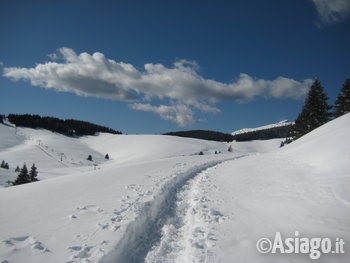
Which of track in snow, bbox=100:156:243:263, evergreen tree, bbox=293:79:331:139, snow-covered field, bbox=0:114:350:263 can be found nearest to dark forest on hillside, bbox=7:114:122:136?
evergreen tree, bbox=293:79:331:139

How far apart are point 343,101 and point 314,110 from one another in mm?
4231

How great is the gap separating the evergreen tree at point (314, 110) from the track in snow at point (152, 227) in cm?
3256

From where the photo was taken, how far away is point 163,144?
115 m

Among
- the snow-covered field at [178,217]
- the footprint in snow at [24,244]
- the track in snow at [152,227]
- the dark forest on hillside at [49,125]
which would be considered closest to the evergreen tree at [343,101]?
the snow-covered field at [178,217]

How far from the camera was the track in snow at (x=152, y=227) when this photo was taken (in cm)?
552

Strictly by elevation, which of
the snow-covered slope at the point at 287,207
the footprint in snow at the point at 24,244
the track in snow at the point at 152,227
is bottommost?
the footprint in snow at the point at 24,244

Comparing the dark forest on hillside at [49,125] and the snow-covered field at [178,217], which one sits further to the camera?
the dark forest on hillside at [49,125]

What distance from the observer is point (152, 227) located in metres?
7.22

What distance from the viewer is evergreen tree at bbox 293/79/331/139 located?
34750 mm

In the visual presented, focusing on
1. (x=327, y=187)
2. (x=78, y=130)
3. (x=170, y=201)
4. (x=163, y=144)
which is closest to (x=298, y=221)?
(x=327, y=187)

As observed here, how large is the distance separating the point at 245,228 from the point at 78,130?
576ft

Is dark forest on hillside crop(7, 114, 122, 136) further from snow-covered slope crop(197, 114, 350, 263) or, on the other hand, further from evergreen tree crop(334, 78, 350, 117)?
snow-covered slope crop(197, 114, 350, 263)

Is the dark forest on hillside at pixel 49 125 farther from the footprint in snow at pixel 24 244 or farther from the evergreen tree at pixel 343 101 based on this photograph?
the footprint in snow at pixel 24 244

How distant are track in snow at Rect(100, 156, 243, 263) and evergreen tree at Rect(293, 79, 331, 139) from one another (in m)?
32.6
